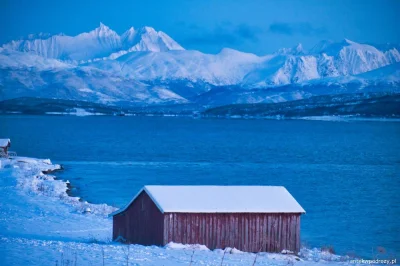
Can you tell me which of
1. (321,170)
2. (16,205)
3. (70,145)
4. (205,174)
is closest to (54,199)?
(16,205)

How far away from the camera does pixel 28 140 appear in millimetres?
121250

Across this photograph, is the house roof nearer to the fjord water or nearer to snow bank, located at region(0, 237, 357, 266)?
snow bank, located at region(0, 237, 357, 266)

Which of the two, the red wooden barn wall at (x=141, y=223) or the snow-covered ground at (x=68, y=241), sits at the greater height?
the red wooden barn wall at (x=141, y=223)

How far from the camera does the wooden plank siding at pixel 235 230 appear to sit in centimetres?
2383

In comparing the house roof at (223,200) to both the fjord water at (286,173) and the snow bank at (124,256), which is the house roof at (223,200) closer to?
the snow bank at (124,256)

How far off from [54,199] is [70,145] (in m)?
70.5

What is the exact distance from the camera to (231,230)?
2400cm

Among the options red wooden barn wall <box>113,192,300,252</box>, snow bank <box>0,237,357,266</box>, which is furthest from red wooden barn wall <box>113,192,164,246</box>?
snow bank <box>0,237,357,266</box>

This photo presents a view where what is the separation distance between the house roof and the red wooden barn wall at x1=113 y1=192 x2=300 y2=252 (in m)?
0.23

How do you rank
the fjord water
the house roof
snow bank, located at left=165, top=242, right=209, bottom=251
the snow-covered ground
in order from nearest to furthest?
the snow-covered ground
snow bank, located at left=165, top=242, right=209, bottom=251
the house roof
the fjord water

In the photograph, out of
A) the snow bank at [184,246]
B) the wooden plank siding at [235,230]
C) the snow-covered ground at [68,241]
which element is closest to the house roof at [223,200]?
the wooden plank siding at [235,230]

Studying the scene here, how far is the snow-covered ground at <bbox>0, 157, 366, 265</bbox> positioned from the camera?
2084 cm

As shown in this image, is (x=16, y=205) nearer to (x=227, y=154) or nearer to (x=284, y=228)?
(x=284, y=228)

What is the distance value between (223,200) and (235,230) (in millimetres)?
1184
